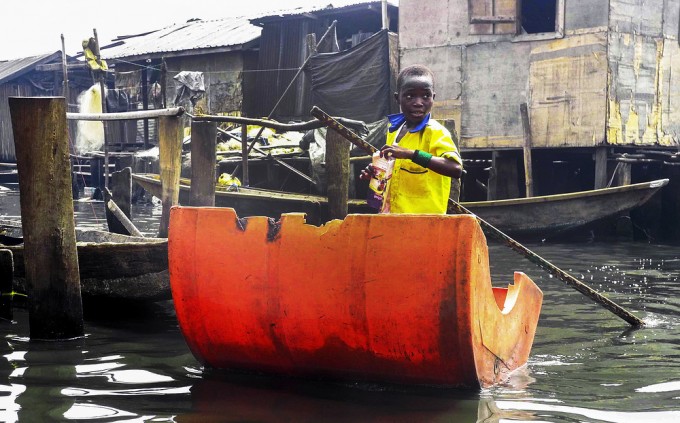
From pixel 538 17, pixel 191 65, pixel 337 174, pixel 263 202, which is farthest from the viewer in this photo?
pixel 191 65

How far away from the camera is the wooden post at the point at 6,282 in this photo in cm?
602

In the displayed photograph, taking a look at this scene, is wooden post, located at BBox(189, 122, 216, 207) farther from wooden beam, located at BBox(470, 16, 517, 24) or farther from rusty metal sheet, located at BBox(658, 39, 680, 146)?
rusty metal sheet, located at BBox(658, 39, 680, 146)

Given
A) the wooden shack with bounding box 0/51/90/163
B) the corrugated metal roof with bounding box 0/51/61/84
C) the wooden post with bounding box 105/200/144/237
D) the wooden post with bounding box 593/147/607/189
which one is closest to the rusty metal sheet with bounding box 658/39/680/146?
the wooden post with bounding box 593/147/607/189

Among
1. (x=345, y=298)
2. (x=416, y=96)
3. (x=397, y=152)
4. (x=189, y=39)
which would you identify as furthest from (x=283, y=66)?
(x=345, y=298)

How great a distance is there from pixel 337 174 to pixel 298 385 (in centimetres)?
420

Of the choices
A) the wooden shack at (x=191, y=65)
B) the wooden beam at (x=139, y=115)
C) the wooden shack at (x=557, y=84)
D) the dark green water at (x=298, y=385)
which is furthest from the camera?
the wooden shack at (x=191, y=65)

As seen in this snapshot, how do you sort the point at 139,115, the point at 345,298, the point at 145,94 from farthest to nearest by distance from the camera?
the point at 145,94 → the point at 139,115 → the point at 345,298

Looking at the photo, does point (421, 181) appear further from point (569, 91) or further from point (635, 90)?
point (635, 90)

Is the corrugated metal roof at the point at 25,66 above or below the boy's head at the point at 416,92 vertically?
above

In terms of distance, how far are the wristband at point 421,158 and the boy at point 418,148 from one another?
11 cm

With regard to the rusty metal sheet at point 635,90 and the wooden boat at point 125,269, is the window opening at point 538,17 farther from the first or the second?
the wooden boat at point 125,269

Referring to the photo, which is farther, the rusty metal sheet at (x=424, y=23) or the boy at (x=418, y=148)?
the rusty metal sheet at (x=424, y=23)

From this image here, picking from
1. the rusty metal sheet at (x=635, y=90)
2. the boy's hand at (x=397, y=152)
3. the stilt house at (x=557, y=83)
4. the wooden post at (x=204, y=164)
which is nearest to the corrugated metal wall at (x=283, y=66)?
the stilt house at (x=557, y=83)

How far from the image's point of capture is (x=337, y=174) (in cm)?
818
